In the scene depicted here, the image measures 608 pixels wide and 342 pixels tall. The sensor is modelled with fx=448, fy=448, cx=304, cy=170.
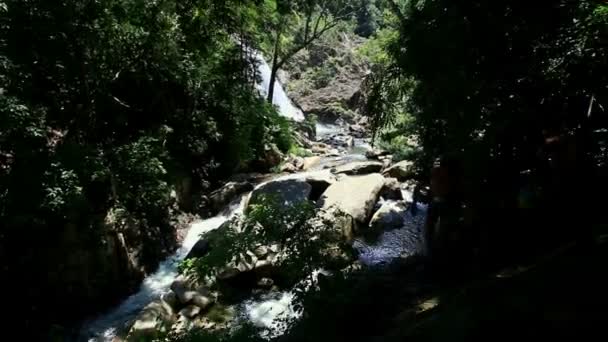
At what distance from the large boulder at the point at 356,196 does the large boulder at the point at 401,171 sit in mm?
1241

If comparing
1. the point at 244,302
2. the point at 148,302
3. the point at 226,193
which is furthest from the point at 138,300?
the point at 226,193

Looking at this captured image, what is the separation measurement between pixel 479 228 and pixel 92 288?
6343mm

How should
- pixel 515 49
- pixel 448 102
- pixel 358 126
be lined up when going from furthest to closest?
pixel 358 126 < pixel 448 102 < pixel 515 49

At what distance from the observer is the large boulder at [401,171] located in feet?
40.7

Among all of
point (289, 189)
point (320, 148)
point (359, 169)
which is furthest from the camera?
point (320, 148)

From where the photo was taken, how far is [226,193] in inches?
455

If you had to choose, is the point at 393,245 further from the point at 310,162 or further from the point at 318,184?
the point at 310,162

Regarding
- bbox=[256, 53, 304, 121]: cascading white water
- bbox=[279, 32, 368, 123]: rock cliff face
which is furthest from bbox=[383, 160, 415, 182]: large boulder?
bbox=[279, 32, 368, 123]: rock cliff face

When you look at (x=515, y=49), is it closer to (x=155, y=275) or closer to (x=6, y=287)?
(x=155, y=275)

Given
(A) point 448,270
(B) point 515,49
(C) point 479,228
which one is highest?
(B) point 515,49

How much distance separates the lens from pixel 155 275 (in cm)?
870

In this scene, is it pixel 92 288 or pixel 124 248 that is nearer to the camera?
pixel 92 288

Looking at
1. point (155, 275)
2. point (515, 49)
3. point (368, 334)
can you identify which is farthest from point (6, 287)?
point (515, 49)

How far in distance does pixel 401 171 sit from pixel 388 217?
2.94 meters
